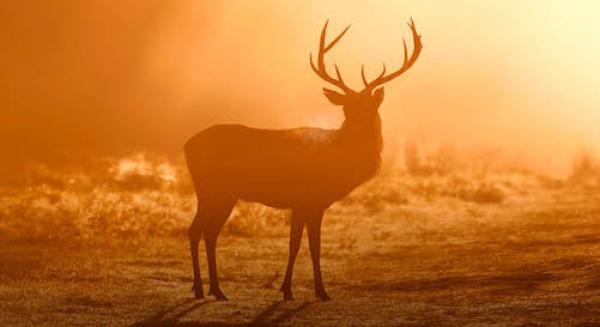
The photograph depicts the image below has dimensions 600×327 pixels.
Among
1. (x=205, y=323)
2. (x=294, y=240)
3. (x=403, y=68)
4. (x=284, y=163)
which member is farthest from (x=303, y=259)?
(x=205, y=323)

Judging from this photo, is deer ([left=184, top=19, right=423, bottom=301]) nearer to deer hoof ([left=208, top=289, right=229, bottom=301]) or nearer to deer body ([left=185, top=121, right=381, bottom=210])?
deer body ([left=185, top=121, right=381, bottom=210])

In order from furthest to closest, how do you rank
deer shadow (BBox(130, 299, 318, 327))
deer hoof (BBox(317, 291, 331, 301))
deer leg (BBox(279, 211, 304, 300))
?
deer leg (BBox(279, 211, 304, 300)) → deer hoof (BBox(317, 291, 331, 301)) → deer shadow (BBox(130, 299, 318, 327))

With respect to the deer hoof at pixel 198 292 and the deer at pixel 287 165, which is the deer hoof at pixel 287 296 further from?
the deer hoof at pixel 198 292

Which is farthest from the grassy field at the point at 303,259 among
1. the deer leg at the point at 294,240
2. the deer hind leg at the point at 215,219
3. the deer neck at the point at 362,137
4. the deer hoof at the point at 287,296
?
the deer neck at the point at 362,137

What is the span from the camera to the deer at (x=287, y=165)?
16438 millimetres

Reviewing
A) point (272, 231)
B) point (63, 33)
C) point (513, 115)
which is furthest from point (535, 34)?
point (272, 231)

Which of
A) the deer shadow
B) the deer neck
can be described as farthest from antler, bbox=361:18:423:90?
the deer shadow

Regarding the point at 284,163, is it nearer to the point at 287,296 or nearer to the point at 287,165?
the point at 287,165

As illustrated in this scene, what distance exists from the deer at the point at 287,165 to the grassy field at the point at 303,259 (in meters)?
1.14

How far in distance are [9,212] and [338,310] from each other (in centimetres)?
1551

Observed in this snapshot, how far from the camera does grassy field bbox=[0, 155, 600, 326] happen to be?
47.4 feet

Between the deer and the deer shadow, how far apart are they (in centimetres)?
125

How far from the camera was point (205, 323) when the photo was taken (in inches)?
541

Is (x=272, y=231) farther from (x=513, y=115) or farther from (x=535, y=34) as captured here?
(x=535, y=34)
